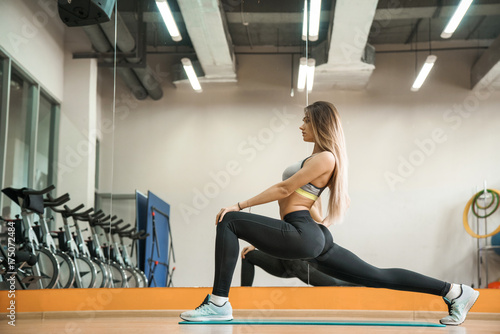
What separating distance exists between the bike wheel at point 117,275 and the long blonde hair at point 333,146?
2899 mm

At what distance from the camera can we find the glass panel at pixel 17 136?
5.80 m

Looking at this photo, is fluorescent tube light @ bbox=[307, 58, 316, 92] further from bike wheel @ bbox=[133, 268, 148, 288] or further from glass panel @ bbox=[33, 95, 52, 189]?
glass panel @ bbox=[33, 95, 52, 189]

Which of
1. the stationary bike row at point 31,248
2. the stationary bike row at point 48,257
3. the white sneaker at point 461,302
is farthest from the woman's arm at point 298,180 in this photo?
the stationary bike row at point 31,248

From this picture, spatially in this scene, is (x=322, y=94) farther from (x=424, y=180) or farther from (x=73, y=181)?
(x=73, y=181)

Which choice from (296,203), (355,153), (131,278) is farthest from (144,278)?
(296,203)

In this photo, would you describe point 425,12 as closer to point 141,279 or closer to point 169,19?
point 169,19

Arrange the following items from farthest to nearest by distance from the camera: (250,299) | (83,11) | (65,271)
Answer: (65,271), (250,299), (83,11)

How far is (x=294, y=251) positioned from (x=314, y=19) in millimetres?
3094

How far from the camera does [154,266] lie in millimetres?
4996

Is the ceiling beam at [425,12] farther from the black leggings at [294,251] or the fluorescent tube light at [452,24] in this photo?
the black leggings at [294,251]

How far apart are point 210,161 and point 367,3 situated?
1.89 meters

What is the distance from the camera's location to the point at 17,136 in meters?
5.97

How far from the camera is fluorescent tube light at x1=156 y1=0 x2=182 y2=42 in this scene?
5293mm

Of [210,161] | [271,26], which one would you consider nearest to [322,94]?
[271,26]
